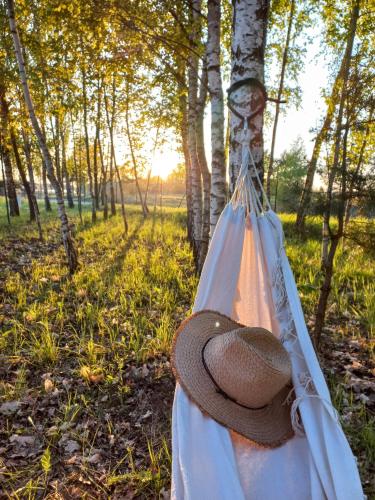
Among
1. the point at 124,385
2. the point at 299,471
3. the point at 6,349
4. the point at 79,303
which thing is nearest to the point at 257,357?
the point at 299,471

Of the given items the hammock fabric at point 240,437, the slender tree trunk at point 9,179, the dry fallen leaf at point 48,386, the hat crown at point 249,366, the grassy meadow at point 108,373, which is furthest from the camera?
the slender tree trunk at point 9,179

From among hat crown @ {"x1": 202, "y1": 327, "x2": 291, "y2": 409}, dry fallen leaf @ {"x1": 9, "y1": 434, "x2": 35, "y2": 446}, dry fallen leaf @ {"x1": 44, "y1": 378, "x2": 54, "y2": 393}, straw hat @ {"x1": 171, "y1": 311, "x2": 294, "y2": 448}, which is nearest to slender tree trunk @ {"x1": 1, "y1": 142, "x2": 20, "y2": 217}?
dry fallen leaf @ {"x1": 44, "y1": 378, "x2": 54, "y2": 393}

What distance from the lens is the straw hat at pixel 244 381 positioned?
2.02m

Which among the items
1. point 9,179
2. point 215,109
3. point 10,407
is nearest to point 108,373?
point 10,407

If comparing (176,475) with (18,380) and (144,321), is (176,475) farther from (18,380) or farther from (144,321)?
(144,321)

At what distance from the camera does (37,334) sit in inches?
176

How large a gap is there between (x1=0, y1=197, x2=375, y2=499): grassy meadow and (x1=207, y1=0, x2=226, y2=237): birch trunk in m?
1.27

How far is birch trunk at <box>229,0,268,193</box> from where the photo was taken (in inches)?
104

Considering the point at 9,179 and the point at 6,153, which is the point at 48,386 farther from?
the point at 9,179

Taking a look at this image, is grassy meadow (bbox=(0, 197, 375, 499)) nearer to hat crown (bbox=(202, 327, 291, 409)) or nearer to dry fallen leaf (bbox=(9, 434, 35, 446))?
dry fallen leaf (bbox=(9, 434, 35, 446))

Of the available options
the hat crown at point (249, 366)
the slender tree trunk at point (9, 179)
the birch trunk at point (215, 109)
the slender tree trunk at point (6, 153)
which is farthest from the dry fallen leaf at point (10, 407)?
the slender tree trunk at point (9, 179)

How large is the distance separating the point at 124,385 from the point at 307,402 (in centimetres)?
208

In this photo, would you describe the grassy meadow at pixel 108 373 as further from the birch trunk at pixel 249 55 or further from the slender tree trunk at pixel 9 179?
the slender tree trunk at pixel 9 179

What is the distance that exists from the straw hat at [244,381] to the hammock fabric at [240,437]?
0.07 meters
